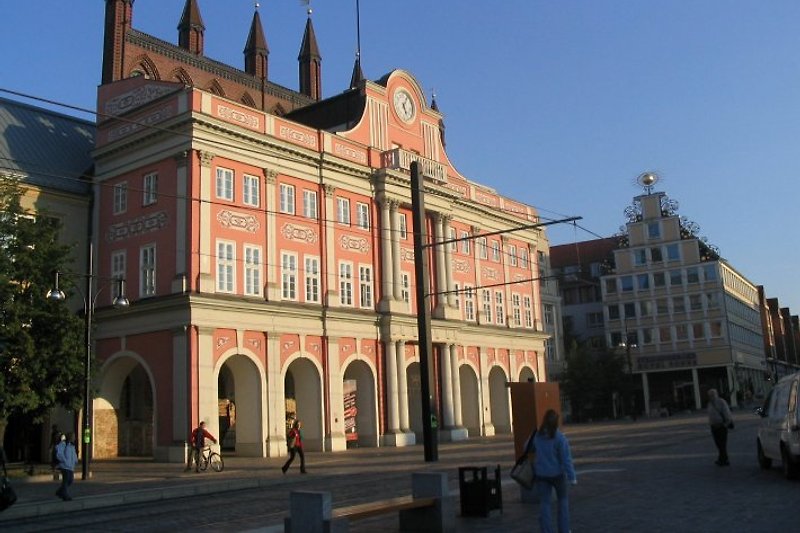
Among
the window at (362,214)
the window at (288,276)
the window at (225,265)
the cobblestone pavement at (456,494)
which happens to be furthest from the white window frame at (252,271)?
the cobblestone pavement at (456,494)

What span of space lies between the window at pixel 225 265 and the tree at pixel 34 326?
22.8 ft

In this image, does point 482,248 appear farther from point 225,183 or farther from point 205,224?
point 205,224

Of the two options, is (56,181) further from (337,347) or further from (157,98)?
(337,347)

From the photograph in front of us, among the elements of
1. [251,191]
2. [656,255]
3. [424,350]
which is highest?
[656,255]

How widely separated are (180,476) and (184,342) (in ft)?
26.2

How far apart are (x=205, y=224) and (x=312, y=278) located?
6969mm

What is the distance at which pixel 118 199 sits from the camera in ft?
126

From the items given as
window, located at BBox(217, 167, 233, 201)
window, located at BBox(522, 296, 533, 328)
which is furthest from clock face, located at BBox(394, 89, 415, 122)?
window, located at BBox(522, 296, 533, 328)

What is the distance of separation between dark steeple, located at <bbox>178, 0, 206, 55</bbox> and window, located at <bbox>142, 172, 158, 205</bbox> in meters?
26.5

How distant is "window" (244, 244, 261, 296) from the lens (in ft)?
119

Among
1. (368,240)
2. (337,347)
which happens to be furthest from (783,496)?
(368,240)

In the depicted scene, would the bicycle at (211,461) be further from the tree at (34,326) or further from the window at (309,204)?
the window at (309,204)

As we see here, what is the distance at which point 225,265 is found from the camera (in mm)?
35562

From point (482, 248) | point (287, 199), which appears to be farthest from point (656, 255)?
point (287, 199)
